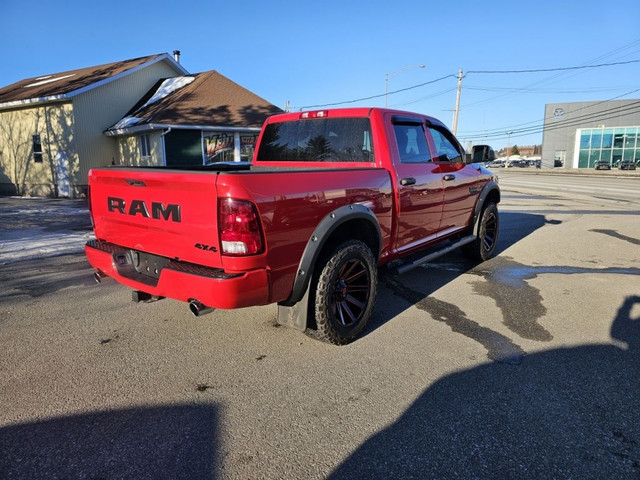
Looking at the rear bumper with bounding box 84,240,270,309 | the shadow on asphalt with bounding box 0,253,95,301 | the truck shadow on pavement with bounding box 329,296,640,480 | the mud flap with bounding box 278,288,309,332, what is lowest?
the truck shadow on pavement with bounding box 329,296,640,480

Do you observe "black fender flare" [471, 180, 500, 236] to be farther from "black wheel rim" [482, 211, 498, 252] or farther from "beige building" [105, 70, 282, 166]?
"beige building" [105, 70, 282, 166]

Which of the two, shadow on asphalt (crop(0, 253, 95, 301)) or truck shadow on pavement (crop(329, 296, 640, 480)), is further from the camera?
shadow on asphalt (crop(0, 253, 95, 301))

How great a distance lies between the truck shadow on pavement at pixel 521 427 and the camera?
2.17m

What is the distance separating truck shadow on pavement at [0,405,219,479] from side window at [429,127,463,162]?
3763 millimetres

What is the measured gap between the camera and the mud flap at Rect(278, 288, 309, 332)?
10.6 ft

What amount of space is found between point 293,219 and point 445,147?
10.1 ft

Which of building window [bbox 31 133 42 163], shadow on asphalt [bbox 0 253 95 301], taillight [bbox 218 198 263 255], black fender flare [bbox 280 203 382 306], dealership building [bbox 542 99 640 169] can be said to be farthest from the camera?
dealership building [bbox 542 99 640 169]

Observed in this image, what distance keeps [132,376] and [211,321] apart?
108 cm

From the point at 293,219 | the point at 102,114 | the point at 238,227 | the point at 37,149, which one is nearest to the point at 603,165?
the point at 102,114

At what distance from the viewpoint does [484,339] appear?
3713 millimetres

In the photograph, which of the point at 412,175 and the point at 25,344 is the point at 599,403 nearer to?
the point at 412,175

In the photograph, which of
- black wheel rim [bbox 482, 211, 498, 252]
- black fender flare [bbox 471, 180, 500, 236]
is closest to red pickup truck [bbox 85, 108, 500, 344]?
black fender flare [bbox 471, 180, 500, 236]

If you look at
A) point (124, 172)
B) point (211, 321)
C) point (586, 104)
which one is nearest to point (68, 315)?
point (211, 321)

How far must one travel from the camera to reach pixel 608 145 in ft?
185
